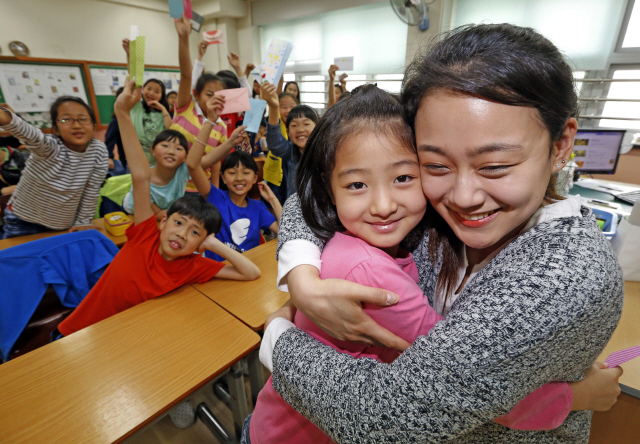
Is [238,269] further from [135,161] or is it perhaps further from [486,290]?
[486,290]

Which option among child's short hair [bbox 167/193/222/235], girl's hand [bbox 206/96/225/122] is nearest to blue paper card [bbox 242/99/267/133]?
girl's hand [bbox 206/96/225/122]

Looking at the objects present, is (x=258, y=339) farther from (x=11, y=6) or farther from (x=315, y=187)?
(x=11, y=6)

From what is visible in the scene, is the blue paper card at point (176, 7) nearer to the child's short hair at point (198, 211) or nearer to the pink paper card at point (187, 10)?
the pink paper card at point (187, 10)

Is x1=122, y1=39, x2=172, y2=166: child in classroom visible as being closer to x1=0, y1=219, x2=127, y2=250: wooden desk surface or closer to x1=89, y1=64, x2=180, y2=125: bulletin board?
x1=0, y1=219, x2=127, y2=250: wooden desk surface

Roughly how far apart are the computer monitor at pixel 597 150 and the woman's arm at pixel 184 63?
3423 millimetres

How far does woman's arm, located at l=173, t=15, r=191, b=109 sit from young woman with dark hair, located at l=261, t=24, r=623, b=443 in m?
2.44

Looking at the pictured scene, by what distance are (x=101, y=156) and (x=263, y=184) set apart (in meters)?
1.19

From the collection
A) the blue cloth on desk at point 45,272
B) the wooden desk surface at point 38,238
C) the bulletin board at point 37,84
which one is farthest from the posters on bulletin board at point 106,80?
the blue cloth on desk at point 45,272

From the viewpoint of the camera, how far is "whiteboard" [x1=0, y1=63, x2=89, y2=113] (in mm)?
4758

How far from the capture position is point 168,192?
2416mm

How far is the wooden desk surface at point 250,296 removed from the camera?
1392mm

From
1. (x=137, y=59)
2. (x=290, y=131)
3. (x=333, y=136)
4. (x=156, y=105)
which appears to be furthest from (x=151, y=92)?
(x=333, y=136)

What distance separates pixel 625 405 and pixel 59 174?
10.3 feet

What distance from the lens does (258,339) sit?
125cm
